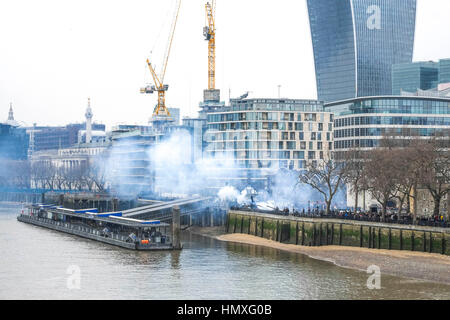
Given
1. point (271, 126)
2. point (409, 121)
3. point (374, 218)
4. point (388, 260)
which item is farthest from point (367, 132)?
point (388, 260)

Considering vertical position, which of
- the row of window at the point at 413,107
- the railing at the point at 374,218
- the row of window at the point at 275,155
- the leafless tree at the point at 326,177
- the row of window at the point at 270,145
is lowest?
the railing at the point at 374,218

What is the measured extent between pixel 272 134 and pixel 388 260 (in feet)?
255

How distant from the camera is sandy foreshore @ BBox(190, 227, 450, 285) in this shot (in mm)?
80412

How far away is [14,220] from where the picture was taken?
162625 millimetres

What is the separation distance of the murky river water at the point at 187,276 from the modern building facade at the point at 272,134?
58.5m

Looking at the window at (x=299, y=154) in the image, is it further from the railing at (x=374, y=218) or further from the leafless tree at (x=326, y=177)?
the railing at (x=374, y=218)

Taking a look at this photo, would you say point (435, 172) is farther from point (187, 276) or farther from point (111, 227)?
point (111, 227)

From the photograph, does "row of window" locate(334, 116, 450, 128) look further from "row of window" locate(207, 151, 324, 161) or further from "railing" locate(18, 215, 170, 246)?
"railing" locate(18, 215, 170, 246)

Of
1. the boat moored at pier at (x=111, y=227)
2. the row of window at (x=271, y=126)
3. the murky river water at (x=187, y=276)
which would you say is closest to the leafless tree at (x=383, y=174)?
the murky river water at (x=187, y=276)

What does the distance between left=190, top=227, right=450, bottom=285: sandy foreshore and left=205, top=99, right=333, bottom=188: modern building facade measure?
55714mm

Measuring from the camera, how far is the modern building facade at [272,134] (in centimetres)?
16300

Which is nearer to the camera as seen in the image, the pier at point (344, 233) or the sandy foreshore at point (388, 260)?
the sandy foreshore at point (388, 260)

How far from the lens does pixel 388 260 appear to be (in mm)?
88375
